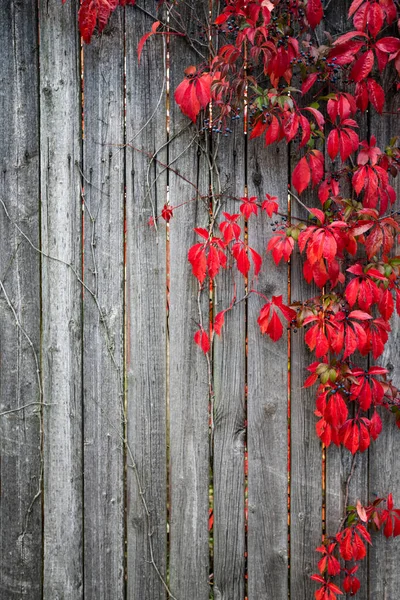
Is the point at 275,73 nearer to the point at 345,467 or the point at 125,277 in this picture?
the point at 125,277

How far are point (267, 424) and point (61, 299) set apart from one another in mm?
819

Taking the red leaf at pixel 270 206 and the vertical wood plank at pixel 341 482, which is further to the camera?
the vertical wood plank at pixel 341 482

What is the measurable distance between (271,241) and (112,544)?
1.16 m

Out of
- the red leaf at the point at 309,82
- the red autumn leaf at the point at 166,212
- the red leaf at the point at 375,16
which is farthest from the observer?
the red autumn leaf at the point at 166,212

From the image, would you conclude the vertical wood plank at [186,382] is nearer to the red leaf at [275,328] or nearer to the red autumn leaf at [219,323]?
the red autumn leaf at [219,323]

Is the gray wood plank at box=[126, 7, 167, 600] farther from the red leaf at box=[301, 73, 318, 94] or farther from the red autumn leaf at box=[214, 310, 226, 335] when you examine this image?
the red leaf at box=[301, 73, 318, 94]

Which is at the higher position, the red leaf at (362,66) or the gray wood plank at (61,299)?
the red leaf at (362,66)

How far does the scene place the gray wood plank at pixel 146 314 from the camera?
1824 millimetres

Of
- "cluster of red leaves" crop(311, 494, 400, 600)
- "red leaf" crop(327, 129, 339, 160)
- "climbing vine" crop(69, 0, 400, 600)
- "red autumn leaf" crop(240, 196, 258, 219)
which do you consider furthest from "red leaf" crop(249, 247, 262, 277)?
"cluster of red leaves" crop(311, 494, 400, 600)

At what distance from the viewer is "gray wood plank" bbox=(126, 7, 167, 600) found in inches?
71.8

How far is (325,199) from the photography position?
1.75m

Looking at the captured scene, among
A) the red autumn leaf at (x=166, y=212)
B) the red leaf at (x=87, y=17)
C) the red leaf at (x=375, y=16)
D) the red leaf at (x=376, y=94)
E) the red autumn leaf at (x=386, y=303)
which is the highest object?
the red leaf at (x=87, y=17)

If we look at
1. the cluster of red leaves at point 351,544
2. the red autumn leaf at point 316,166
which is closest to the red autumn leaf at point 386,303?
the red autumn leaf at point 316,166

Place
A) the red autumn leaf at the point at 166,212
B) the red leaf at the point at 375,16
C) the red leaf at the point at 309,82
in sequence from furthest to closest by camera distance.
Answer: the red autumn leaf at the point at 166,212
the red leaf at the point at 309,82
the red leaf at the point at 375,16
